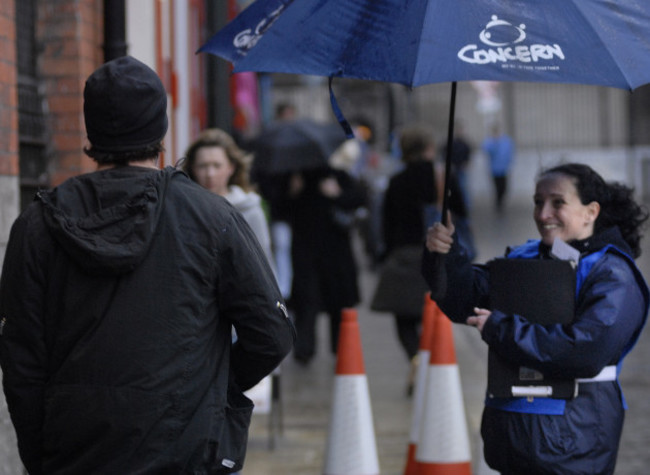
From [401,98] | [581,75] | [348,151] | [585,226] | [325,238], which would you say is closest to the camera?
[581,75]

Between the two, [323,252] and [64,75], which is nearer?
[64,75]

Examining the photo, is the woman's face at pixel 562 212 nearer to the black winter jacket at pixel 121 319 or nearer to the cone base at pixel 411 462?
the black winter jacket at pixel 121 319

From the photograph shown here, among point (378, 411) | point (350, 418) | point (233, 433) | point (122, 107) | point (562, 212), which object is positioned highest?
point (122, 107)

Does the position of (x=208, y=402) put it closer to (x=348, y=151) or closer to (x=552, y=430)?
(x=552, y=430)

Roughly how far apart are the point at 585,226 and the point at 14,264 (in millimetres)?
2010

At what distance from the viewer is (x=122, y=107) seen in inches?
124

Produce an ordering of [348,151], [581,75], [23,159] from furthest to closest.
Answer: [348,151]
[23,159]
[581,75]

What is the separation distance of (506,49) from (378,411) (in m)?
5.29

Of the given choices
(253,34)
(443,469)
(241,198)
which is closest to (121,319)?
(253,34)

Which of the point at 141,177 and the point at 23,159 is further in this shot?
the point at 23,159

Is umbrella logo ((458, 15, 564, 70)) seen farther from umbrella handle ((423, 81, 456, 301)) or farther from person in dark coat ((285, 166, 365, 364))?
person in dark coat ((285, 166, 365, 364))

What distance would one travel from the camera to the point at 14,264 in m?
3.12

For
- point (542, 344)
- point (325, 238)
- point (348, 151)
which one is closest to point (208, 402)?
point (542, 344)

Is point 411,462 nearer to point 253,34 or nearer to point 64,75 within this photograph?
point 64,75
